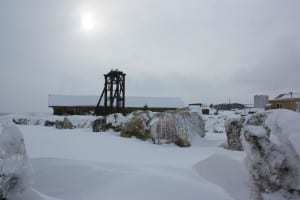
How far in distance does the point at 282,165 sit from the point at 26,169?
241 cm

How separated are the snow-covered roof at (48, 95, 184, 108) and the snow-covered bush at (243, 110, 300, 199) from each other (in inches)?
1309

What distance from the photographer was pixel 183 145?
25.8ft

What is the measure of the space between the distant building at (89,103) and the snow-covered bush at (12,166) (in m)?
30.1

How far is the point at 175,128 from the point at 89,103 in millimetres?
28786

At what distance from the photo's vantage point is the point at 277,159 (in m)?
2.74

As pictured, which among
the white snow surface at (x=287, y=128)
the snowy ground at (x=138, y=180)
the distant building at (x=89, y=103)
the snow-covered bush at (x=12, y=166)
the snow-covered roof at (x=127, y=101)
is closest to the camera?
the snow-covered bush at (x=12, y=166)

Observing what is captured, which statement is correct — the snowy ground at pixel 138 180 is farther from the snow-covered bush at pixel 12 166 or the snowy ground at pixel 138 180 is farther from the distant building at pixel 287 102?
the distant building at pixel 287 102

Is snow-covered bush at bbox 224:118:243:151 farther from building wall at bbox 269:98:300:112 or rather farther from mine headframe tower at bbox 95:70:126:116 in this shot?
building wall at bbox 269:98:300:112

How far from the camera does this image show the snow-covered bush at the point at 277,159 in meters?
2.71

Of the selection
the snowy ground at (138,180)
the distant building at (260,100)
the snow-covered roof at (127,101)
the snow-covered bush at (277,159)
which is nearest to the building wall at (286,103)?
the distant building at (260,100)

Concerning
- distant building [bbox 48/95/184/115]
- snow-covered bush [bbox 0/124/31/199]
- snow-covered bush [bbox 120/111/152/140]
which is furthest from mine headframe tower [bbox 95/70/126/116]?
snow-covered bush [bbox 0/124/31/199]

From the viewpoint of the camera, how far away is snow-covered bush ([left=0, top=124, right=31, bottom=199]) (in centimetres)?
Result: 247

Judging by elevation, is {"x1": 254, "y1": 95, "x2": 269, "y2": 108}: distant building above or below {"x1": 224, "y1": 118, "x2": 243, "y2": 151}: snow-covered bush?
above

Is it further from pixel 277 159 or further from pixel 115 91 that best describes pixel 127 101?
pixel 277 159
